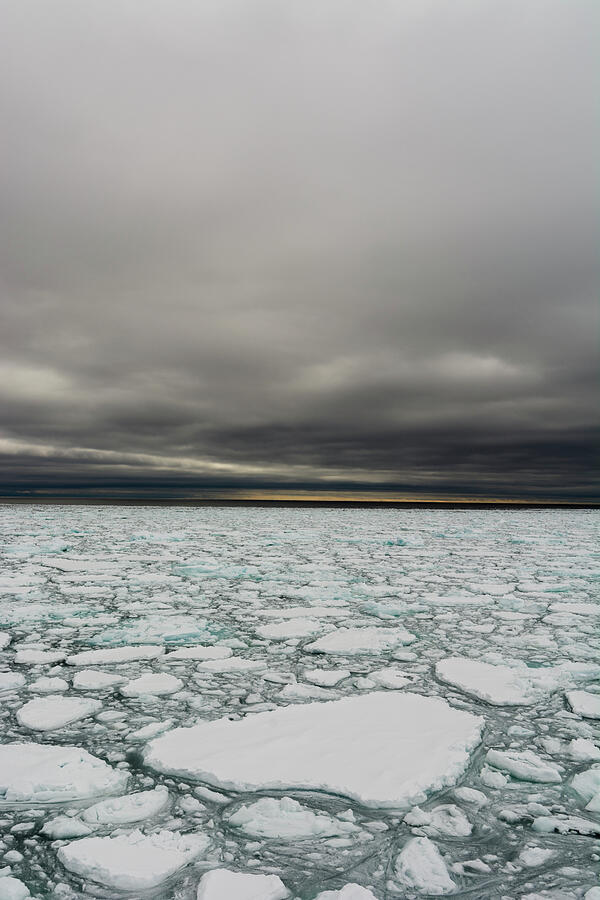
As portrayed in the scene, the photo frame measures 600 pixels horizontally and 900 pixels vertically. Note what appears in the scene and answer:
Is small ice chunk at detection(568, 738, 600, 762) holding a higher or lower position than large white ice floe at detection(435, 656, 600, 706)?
higher

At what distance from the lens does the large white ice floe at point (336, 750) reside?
1.70m

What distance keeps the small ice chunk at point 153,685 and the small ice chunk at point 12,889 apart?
125cm

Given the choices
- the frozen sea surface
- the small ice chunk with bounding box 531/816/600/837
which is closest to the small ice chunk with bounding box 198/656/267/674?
the frozen sea surface

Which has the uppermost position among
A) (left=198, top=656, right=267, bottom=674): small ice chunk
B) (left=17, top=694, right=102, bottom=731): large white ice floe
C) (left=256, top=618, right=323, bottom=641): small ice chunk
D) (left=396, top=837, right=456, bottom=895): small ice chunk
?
(left=396, top=837, right=456, bottom=895): small ice chunk

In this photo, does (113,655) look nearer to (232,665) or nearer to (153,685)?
(153,685)

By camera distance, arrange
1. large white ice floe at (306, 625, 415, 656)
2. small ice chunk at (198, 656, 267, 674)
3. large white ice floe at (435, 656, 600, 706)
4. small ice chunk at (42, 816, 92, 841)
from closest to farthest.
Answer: small ice chunk at (42, 816, 92, 841) < large white ice floe at (435, 656, 600, 706) < small ice chunk at (198, 656, 267, 674) < large white ice floe at (306, 625, 415, 656)

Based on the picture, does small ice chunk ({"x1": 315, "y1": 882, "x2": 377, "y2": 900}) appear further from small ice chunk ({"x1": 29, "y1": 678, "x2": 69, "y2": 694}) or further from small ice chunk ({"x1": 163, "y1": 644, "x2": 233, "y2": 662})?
small ice chunk ({"x1": 163, "y1": 644, "x2": 233, "y2": 662})

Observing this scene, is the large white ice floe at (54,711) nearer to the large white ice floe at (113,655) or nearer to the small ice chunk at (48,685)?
the small ice chunk at (48,685)

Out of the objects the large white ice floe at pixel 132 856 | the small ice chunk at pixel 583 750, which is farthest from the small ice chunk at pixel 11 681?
the small ice chunk at pixel 583 750

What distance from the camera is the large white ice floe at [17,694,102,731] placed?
2.12m

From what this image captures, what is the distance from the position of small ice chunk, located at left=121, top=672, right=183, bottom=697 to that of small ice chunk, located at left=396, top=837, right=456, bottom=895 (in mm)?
1456

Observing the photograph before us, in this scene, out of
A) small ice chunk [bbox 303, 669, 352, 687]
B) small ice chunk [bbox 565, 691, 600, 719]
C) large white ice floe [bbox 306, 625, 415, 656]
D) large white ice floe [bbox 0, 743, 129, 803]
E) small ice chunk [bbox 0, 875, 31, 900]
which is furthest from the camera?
large white ice floe [bbox 306, 625, 415, 656]

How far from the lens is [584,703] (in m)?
2.40

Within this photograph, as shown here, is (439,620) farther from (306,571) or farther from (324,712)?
(306,571)
